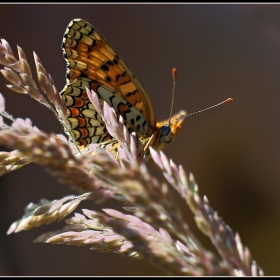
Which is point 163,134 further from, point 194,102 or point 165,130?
point 194,102

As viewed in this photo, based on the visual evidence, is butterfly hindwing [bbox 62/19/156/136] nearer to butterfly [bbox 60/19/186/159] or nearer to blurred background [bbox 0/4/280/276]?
butterfly [bbox 60/19/186/159]

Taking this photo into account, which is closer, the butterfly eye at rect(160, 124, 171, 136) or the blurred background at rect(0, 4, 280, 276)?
the butterfly eye at rect(160, 124, 171, 136)

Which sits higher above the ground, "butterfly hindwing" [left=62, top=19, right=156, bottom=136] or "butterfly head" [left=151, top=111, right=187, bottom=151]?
"butterfly hindwing" [left=62, top=19, right=156, bottom=136]

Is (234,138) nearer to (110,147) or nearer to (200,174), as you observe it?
(200,174)

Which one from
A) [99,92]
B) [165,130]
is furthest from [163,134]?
[99,92]

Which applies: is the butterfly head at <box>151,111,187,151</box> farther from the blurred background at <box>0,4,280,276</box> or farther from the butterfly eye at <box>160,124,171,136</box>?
the blurred background at <box>0,4,280,276</box>

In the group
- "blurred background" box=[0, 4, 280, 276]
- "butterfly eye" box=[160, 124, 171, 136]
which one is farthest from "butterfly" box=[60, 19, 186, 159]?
"blurred background" box=[0, 4, 280, 276]
